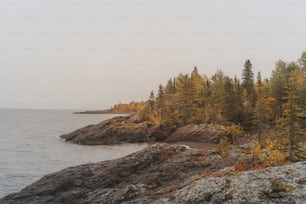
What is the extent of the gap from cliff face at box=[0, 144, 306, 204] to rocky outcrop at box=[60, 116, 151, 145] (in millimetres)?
33886

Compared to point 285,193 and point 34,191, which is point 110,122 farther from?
point 285,193

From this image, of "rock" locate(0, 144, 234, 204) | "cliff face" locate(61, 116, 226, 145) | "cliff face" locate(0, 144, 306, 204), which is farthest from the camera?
"cliff face" locate(61, 116, 226, 145)

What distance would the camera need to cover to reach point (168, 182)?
20953mm

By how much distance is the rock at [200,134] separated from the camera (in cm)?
4853

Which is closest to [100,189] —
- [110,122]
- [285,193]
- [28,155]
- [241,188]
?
[241,188]

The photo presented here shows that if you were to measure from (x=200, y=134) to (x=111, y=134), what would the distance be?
24.0m

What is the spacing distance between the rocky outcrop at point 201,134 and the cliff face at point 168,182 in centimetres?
2162

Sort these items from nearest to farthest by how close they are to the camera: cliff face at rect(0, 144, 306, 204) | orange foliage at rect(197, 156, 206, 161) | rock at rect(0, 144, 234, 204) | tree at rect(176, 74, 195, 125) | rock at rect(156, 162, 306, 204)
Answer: rock at rect(156, 162, 306, 204)
cliff face at rect(0, 144, 306, 204)
rock at rect(0, 144, 234, 204)
orange foliage at rect(197, 156, 206, 161)
tree at rect(176, 74, 195, 125)

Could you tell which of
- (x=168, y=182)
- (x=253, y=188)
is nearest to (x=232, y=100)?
(x=168, y=182)

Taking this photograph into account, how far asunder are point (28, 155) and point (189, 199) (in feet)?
126

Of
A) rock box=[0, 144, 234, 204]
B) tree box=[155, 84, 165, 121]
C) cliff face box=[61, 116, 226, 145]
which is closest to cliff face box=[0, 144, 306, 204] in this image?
rock box=[0, 144, 234, 204]

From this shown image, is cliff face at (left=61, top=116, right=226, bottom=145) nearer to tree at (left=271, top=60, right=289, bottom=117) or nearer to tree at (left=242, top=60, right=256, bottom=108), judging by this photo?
tree at (left=271, top=60, right=289, bottom=117)

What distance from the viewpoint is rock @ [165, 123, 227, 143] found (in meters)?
48.5

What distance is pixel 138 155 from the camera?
26.5 metres
